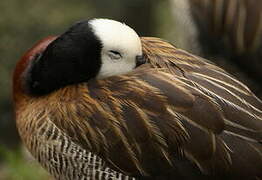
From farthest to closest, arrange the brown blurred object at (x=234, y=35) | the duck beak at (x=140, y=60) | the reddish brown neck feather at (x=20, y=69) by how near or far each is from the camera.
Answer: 1. the brown blurred object at (x=234, y=35)
2. the reddish brown neck feather at (x=20, y=69)
3. the duck beak at (x=140, y=60)

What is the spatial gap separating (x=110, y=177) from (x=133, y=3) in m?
4.55

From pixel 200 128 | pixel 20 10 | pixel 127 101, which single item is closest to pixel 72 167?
pixel 127 101

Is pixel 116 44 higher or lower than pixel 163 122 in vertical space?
higher

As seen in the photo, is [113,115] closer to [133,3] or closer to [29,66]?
[29,66]

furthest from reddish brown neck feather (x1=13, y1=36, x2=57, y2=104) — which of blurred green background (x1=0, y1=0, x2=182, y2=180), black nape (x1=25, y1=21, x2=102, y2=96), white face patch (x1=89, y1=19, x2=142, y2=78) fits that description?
blurred green background (x1=0, y1=0, x2=182, y2=180)

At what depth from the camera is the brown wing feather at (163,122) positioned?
8.65ft

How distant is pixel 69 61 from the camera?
2768 millimetres

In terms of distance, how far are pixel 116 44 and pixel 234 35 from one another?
1.71 meters

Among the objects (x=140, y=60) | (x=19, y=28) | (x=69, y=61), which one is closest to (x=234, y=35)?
(x=140, y=60)

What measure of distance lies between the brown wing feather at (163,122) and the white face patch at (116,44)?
0.19ft

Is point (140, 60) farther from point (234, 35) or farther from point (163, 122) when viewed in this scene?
point (234, 35)

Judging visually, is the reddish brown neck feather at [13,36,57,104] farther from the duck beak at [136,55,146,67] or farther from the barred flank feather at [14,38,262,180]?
the duck beak at [136,55,146,67]

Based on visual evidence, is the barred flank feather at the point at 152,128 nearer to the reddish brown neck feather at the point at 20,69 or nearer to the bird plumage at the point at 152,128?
the bird plumage at the point at 152,128

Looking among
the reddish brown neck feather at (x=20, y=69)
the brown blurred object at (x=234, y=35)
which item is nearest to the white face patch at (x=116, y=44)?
the reddish brown neck feather at (x=20, y=69)
